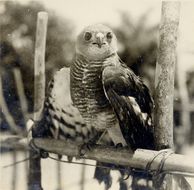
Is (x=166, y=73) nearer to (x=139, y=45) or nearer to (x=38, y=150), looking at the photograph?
(x=139, y=45)

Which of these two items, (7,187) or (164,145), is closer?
(164,145)

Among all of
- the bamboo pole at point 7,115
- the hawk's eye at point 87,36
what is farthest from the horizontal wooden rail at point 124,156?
the hawk's eye at point 87,36

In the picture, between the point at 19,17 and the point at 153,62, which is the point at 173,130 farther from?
the point at 19,17

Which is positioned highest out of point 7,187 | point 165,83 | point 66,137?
point 165,83

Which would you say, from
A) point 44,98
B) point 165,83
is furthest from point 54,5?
point 165,83

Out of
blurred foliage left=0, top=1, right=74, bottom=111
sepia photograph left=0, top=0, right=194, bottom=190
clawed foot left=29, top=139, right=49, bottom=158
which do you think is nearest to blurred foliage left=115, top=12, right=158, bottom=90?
sepia photograph left=0, top=0, right=194, bottom=190

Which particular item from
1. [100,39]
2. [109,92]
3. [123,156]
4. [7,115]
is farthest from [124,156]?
[7,115]

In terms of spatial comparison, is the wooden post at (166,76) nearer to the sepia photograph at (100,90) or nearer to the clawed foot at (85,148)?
the sepia photograph at (100,90)

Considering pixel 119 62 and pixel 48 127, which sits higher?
pixel 119 62

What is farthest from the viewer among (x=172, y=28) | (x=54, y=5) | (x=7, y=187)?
(x=7, y=187)
